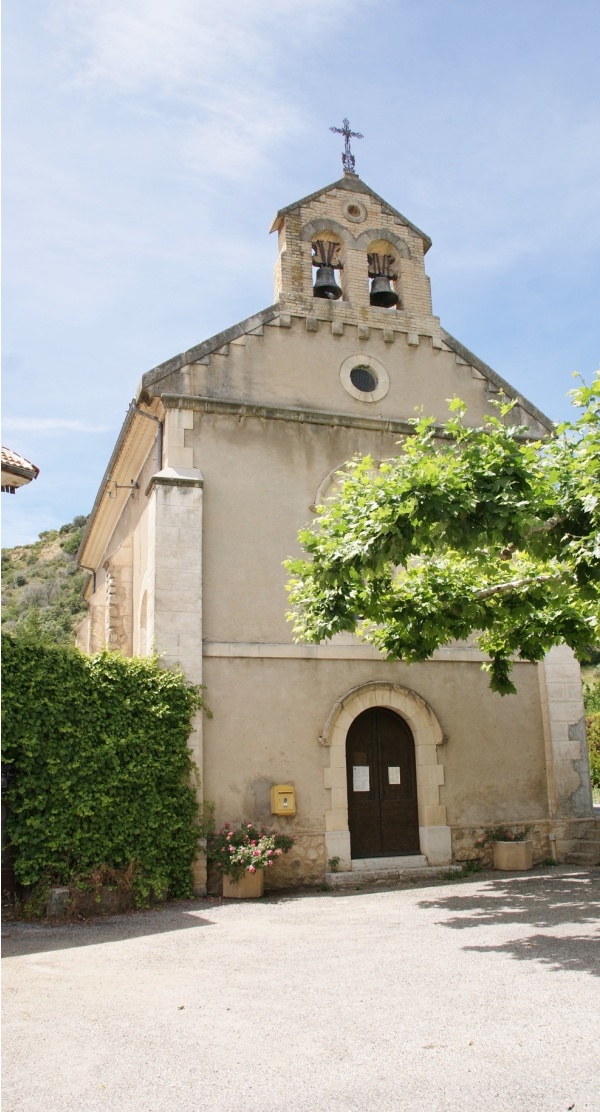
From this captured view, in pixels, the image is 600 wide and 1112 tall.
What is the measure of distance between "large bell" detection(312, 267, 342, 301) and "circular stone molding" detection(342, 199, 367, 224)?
0.88 meters

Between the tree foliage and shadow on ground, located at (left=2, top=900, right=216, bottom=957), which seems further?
shadow on ground, located at (left=2, top=900, right=216, bottom=957)

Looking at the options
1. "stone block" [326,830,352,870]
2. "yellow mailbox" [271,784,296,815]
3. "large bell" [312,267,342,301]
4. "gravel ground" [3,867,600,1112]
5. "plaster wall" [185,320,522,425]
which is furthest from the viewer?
"large bell" [312,267,342,301]

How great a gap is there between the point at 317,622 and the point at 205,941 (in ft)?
10.2

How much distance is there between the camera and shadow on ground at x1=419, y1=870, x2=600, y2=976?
6848 millimetres

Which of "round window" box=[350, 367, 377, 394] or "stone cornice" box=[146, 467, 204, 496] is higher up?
"round window" box=[350, 367, 377, 394]

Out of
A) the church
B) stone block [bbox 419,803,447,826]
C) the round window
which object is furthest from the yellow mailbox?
the round window

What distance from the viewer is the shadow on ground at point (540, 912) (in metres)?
6.85

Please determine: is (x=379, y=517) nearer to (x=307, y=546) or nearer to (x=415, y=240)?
(x=307, y=546)

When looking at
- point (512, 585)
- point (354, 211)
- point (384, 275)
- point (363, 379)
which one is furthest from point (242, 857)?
point (354, 211)

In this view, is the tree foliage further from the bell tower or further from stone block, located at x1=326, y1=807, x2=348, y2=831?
the bell tower

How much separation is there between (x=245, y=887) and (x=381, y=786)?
254 cm

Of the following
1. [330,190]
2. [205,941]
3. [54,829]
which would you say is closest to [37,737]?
[54,829]

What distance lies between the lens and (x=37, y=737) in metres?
9.23

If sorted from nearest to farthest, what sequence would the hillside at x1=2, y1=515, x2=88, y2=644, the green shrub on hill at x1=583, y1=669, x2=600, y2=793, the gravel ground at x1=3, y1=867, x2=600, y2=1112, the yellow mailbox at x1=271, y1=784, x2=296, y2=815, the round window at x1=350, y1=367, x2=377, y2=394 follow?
the gravel ground at x1=3, y1=867, x2=600, y2=1112, the yellow mailbox at x1=271, y1=784, x2=296, y2=815, the round window at x1=350, y1=367, x2=377, y2=394, the green shrub on hill at x1=583, y1=669, x2=600, y2=793, the hillside at x1=2, y1=515, x2=88, y2=644
